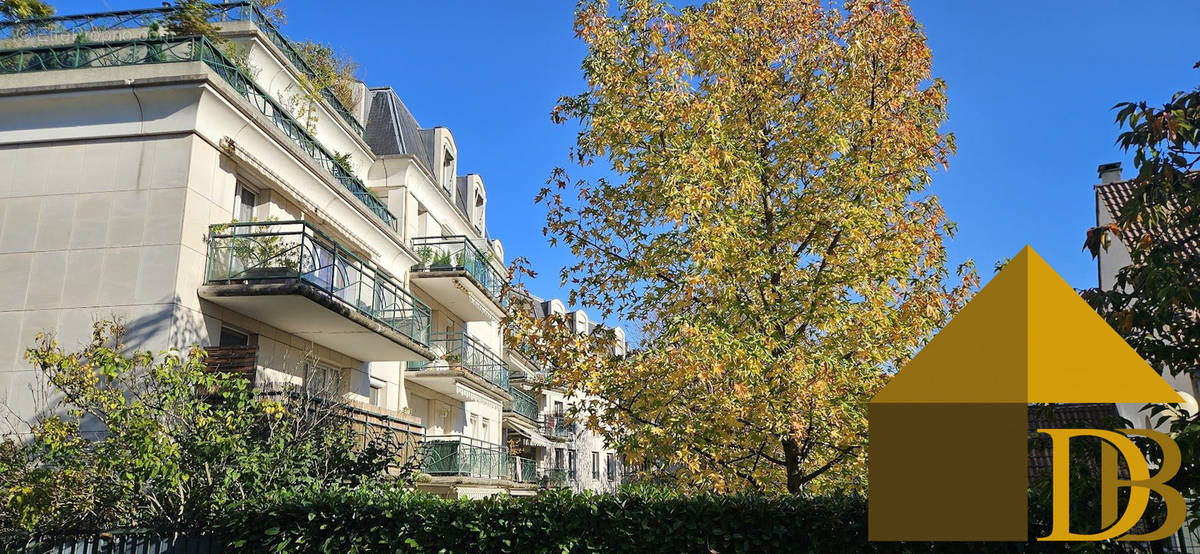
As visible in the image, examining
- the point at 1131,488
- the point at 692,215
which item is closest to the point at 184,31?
the point at 692,215

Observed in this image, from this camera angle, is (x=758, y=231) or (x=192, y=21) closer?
(x=758, y=231)

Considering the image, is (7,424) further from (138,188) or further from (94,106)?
(94,106)

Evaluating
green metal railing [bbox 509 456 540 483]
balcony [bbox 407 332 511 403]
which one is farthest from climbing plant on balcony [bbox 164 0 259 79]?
green metal railing [bbox 509 456 540 483]

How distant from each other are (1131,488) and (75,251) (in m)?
14.6

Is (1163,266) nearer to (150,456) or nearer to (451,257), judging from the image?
(150,456)

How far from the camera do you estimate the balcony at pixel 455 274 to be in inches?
915

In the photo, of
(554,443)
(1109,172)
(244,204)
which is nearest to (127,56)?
(244,204)

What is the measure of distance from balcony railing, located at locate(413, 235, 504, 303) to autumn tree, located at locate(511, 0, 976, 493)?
12.3 m

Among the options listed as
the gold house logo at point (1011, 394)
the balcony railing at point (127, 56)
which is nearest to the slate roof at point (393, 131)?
the balcony railing at point (127, 56)

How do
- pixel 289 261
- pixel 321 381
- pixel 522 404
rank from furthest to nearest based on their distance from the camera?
1. pixel 522 404
2. pixel 321 381
3. pixel 289 261

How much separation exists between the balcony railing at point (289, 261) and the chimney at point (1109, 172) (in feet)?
75.4

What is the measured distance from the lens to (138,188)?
13742 millimetres

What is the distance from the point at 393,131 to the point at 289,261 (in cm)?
1099

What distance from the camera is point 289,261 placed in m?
14.5
